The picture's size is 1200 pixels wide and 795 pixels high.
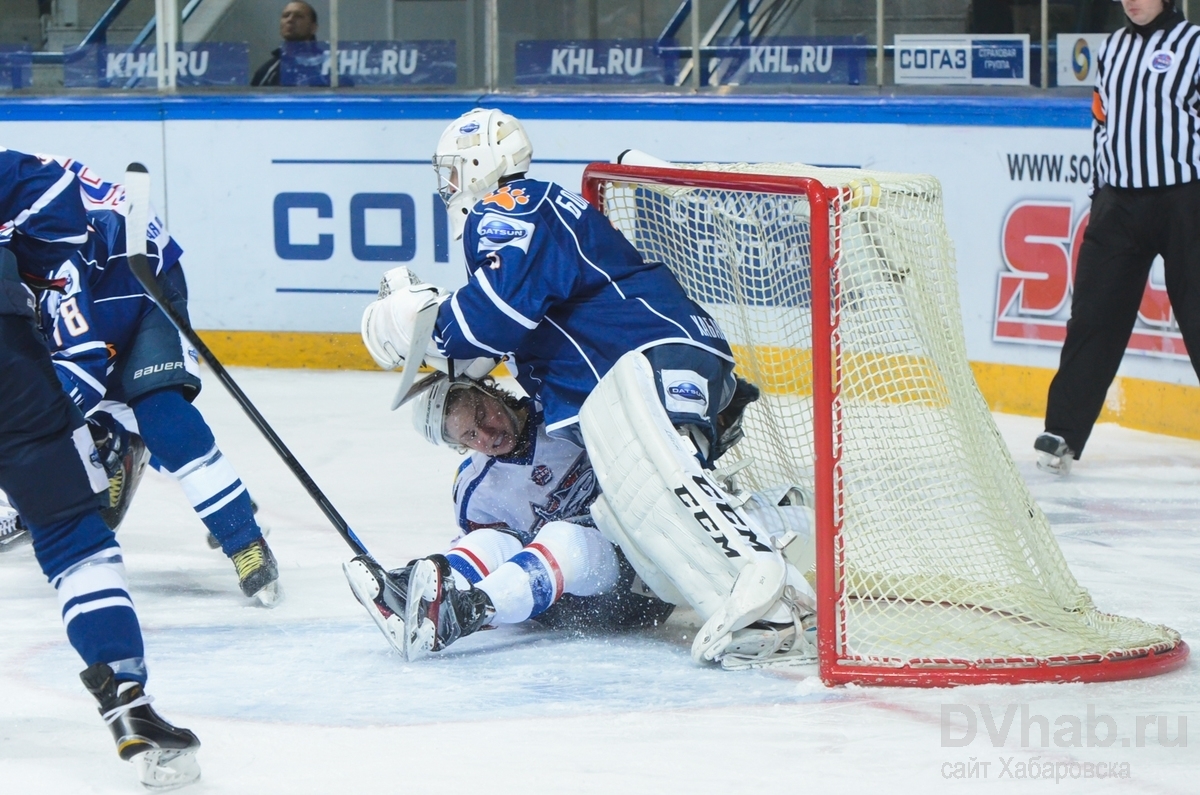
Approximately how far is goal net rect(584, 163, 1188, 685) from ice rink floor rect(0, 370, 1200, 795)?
0.30 feet

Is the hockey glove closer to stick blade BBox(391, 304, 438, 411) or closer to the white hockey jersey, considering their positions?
stick blade BBox(391, 304, 438, 411)

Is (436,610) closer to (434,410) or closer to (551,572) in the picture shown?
(551,572)

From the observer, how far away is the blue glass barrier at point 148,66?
641 centimetres

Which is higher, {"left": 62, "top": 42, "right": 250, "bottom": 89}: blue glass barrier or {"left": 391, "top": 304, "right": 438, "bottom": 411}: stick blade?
{"left": 62, "top": 42, "right": 250, "bottom": 89}: blue glass barrier

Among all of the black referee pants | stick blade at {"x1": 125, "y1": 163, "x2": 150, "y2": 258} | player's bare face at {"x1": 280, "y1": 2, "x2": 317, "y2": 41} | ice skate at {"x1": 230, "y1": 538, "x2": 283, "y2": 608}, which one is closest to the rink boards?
player's bare face at {"x1": 280, "y1": 2, "x2": 317, "y2": 41}

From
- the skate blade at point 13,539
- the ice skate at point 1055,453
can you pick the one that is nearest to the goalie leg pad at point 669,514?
the skate blade at point 13,539

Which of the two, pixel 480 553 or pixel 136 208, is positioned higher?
pixel 136 208

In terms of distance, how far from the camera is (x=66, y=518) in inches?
86.4

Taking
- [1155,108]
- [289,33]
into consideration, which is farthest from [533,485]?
[289,33]

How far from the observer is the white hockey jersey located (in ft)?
10.4

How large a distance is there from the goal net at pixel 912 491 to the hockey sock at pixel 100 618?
109cm

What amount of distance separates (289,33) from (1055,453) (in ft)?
11.4

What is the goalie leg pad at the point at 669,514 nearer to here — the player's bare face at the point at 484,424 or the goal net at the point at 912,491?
the goal net at the point at 912,491

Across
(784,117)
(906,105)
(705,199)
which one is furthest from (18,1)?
(705,199)
